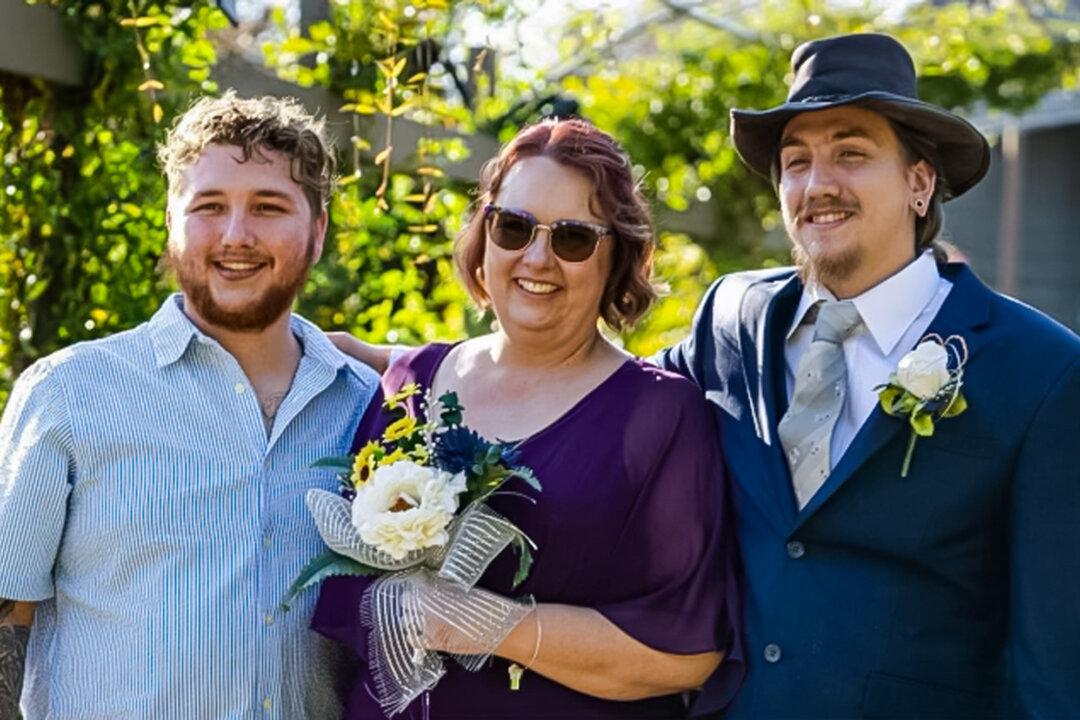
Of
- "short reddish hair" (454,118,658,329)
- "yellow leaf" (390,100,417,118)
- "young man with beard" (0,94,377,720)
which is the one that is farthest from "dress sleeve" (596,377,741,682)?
"yellow leaf" (390,100,417,118)

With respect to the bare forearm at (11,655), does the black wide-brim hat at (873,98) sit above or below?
above

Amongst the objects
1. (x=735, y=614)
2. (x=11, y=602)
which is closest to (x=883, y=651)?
(x=735, y=614)

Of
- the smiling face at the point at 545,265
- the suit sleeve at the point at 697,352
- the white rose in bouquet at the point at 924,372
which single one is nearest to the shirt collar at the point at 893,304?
the white rose in bouquet at the point at 924,372

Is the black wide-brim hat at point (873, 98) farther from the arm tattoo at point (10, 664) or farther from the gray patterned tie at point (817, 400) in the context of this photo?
the arm tattoo at point (10, 664)

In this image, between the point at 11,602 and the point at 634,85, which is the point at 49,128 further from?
the point at 634,85

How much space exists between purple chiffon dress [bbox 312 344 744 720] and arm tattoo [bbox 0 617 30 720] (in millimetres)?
614

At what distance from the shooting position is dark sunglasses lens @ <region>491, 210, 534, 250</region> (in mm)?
3414

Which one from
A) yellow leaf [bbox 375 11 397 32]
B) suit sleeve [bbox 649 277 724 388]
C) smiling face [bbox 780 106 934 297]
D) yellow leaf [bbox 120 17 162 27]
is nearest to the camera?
smiling face [bbox 780 106 934 297]

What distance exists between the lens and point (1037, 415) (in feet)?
10.3

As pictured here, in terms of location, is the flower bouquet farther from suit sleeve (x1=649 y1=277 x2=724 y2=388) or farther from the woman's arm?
suit sleeve (x1=649 y1=277 x2=724 y2=388)

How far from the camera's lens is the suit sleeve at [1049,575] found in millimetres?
3100

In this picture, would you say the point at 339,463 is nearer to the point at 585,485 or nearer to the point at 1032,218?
the point at 585,485

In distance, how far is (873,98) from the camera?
3.40 meters

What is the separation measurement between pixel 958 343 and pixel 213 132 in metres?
1.70
